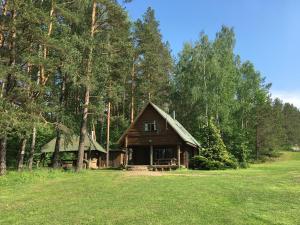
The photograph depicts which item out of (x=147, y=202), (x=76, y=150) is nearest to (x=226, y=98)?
(x=76, y=150)

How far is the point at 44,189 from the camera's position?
17.4 m

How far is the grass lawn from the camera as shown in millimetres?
11109

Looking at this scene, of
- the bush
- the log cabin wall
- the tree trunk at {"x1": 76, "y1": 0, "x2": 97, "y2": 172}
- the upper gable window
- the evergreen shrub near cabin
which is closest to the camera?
the tree trunk at {"x1": 76, "y1": 0, "x2": 97, "y2": 172}

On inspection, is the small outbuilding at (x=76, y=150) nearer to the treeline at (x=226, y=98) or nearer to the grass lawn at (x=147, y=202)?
the treeline at (x=226, y=98)

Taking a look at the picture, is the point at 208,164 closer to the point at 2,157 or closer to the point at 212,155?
the point at 212,155

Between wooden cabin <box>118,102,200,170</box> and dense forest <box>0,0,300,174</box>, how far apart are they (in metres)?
2.75

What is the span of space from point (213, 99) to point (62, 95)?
22582 mm

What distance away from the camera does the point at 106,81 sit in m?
31.2

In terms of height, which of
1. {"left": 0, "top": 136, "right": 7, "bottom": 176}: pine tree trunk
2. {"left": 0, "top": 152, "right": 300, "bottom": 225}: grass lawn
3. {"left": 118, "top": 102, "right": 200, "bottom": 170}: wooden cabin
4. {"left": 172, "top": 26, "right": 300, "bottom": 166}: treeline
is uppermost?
{"left": 172, "top": 26, "right": 300, "bottom": 166}: treeline

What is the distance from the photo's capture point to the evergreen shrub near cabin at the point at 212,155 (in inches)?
1277

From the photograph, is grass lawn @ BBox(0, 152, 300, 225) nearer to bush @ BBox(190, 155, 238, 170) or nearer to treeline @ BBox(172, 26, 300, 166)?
bush @ BBox(190, 155, 238, 170)

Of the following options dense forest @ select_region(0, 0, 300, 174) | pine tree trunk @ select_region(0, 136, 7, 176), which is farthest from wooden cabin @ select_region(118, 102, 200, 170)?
pine tree trunk @ select_region(0, 136, 7, 176)

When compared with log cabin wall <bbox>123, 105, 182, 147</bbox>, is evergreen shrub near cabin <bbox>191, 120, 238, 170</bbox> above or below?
below

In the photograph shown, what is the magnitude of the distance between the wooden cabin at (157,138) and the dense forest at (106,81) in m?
2.75
